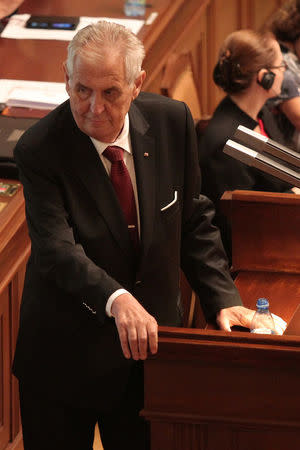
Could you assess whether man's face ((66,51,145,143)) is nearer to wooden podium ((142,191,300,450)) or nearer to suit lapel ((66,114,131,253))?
suit lapel ((66,114,131,253))

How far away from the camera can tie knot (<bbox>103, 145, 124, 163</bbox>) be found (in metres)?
2.28

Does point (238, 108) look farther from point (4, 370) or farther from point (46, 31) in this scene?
point (4, 370)

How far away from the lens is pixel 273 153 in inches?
97.2

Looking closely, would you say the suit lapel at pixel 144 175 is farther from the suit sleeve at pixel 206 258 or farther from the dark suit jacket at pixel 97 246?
the suit sleeve at pixel 206 258

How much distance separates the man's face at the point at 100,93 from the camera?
2107mm

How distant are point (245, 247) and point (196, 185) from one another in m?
0.64

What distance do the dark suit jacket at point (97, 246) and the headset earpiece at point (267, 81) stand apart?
1390 mm

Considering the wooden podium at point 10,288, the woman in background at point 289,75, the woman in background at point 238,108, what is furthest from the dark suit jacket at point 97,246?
the woman in background at point 289,75

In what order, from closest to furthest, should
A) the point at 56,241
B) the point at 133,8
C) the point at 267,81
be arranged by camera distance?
the point at 56,241
the point at 267,81
the point at 133,8

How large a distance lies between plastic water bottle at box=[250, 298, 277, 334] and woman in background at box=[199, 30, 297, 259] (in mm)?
1315

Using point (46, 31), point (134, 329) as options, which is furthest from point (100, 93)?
point (46, 31)

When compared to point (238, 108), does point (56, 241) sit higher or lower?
higher

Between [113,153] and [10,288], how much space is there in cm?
107

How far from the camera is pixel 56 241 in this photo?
7.20ft
